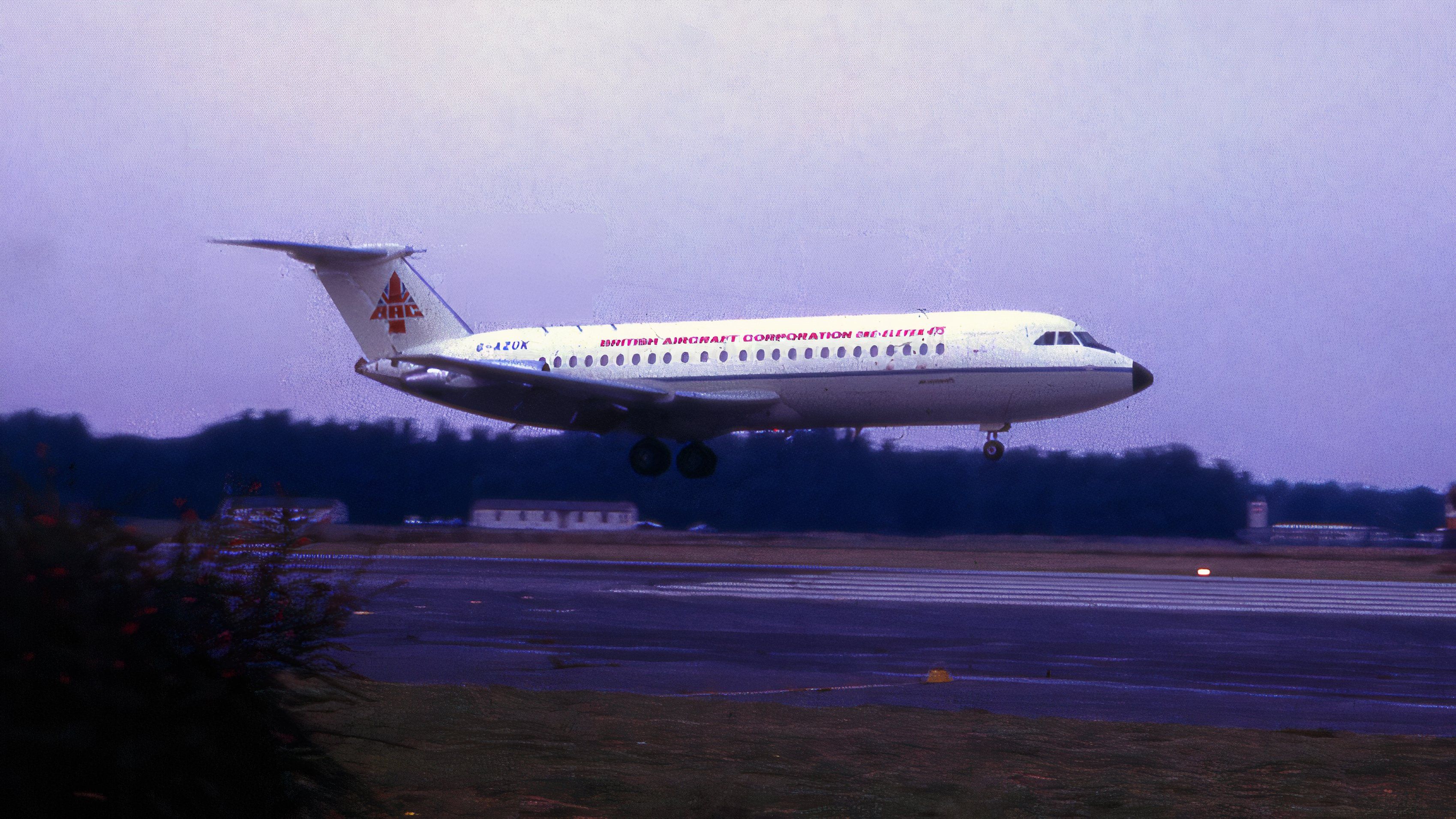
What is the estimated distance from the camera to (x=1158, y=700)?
35.6 feet

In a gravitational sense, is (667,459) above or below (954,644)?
above

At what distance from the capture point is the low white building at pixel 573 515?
36031 millimetres

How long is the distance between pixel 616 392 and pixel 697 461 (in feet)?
13.6

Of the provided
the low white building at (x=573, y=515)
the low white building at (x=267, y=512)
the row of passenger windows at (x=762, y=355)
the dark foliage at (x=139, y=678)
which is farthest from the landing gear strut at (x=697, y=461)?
the dark foliage at (x=139, y=678)

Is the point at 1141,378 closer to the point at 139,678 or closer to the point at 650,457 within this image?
the point at 650,457

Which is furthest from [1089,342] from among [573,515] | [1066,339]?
[573,515]

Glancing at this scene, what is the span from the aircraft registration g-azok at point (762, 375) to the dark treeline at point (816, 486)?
1.50m

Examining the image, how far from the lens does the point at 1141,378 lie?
30.9 meters

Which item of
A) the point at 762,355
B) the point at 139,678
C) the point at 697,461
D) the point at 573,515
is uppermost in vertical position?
the point at 762,355

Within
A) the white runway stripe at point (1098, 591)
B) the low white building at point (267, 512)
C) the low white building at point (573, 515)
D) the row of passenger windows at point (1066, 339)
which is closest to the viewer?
the low white building at point (267, 512)

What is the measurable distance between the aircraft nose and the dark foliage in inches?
1083

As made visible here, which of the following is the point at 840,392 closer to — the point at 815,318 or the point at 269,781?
the point at 815,318

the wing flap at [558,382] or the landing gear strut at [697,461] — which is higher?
the wing flap at [558,382]

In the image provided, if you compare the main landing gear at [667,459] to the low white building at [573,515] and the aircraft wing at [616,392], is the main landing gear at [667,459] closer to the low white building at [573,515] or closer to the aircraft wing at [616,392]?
the aircraft wing at [616,392]
